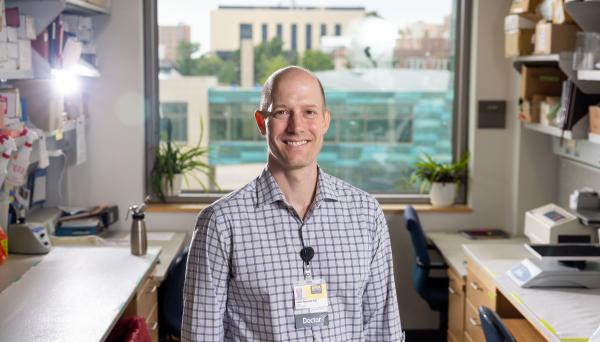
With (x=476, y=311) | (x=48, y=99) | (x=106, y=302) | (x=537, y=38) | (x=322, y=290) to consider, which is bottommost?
(x=476, y=311)

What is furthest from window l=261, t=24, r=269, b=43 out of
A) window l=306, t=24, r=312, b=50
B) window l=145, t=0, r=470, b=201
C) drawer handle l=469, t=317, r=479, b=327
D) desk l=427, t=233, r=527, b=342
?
drawer handle l=469, t=317, r=479, b=327

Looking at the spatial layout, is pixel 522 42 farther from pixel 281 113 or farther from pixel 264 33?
pixel 281 113

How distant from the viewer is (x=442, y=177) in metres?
5.21

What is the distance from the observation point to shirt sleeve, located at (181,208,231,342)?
6.45 feet

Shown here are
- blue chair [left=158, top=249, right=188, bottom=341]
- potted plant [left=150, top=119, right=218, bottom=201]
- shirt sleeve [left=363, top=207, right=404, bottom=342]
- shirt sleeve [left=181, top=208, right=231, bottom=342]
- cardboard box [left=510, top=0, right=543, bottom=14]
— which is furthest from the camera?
potted plant [left=150, top=119, right=218, bottom=201]

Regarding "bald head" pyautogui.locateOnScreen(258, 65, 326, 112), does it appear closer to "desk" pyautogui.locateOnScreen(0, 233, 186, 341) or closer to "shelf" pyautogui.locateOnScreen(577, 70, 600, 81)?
"desk" pyautogui.locateOnScreen(0, 233, 186, 341)

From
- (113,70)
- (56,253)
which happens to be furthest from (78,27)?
(56,253)

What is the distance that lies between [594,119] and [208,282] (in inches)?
93.6

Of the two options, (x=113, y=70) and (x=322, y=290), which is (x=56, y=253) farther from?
(x=322, y=290)

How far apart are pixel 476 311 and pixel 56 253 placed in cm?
194

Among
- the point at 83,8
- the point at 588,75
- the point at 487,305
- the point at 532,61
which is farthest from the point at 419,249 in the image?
the point at 83,8

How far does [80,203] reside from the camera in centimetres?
510

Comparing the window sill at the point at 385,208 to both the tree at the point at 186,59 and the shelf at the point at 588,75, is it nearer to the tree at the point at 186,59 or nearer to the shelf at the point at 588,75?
the tree at the point at 186,59

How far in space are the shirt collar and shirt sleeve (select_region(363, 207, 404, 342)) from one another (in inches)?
5.7
